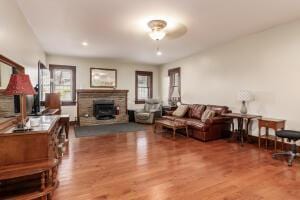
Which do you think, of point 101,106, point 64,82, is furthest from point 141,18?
point 64,82

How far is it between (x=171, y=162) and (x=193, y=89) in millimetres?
3931

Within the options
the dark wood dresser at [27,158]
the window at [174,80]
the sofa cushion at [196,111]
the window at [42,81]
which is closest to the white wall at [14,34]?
the window at [42,81]

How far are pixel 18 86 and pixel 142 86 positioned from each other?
667 cm

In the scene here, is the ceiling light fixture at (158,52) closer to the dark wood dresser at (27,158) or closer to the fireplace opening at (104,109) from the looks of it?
the fireplace opening at (104,109)

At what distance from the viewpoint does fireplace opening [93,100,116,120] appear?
23.6 feet

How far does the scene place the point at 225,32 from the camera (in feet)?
13.9

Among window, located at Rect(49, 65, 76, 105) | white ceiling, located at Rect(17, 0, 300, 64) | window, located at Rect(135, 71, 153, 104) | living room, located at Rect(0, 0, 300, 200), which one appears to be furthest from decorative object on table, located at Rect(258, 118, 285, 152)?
window, located at Rect(49, 65, 76, 105)

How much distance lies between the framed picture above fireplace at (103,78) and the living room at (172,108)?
72cm

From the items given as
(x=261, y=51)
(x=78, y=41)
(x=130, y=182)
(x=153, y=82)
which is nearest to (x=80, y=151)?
(x=130, y=182)

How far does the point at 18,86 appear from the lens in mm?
1961

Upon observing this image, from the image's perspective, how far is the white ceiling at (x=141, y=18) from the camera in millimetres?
2908

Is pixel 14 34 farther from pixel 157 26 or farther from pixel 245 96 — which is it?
pixel 245 96

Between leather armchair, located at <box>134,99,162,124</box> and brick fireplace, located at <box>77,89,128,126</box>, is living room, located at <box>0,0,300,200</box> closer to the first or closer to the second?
brick fireplace, located at <box>77,89,128,126</box>

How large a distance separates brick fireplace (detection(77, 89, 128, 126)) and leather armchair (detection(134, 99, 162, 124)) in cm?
60
